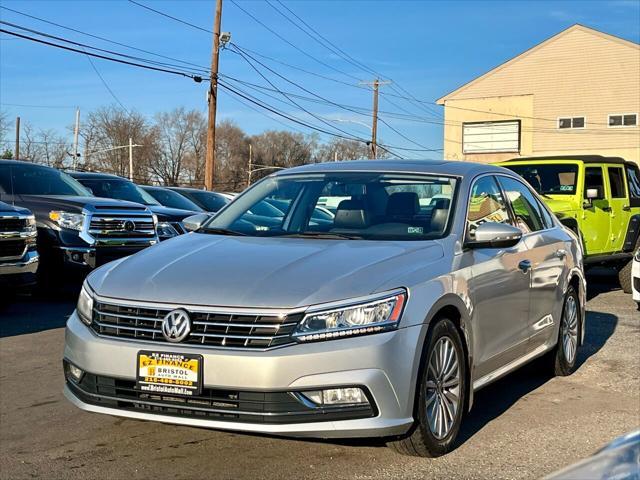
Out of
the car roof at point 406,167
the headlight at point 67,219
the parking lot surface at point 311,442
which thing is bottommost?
the parking lot surface at point 311,442

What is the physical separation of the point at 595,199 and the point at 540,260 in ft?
20.9

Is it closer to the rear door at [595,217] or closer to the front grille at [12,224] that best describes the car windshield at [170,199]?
the front grille at [12,224]

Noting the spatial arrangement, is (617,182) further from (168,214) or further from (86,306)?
(86,306)

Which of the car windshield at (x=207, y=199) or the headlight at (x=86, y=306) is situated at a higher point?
the car windshield at (x=207, y=199)

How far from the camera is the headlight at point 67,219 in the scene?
Answer: 10.7m

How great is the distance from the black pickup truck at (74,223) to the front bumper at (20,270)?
1386 mm

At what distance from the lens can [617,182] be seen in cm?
Answer: 1265

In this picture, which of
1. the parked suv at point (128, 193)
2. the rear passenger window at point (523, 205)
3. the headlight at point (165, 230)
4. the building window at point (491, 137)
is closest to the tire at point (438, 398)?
the rear passenger window at point (523, 205)

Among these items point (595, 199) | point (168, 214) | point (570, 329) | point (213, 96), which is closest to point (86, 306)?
point (570, 329)

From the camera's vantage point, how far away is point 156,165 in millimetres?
99250

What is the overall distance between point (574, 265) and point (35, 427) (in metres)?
4.44

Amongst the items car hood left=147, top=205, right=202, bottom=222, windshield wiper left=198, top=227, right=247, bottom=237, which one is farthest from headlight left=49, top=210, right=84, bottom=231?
windshield wiper left=198, top=227, right=247, bottom=237

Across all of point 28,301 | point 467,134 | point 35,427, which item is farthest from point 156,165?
point 35,427

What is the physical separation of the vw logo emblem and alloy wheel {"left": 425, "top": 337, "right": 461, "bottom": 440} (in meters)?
1.28
